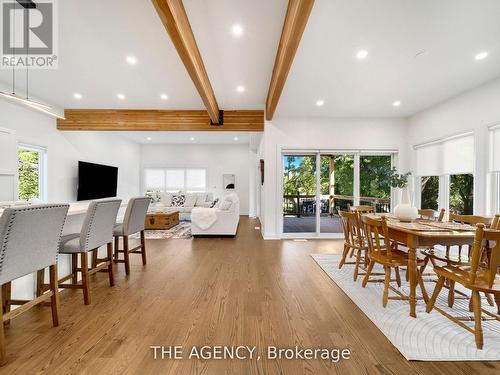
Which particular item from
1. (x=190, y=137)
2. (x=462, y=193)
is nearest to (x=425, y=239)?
(x=462, y=193)

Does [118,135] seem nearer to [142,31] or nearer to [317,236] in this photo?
[142,31]

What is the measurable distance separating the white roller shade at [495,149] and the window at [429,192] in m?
1.14

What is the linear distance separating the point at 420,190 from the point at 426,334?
13.4 ft

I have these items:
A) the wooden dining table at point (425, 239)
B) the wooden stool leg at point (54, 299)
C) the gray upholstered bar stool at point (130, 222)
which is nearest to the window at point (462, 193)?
the wooden dining table at point (425, 239)

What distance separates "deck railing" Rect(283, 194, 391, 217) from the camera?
541cm

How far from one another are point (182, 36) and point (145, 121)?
3580 mm

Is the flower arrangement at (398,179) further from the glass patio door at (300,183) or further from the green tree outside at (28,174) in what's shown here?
the green tree outside at (28,174)

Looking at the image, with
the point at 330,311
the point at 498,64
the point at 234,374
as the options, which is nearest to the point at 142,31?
the point at 234,374

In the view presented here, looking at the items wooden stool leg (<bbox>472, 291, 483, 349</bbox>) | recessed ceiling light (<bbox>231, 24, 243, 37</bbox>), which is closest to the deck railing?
recessed ceiling light (<bbox>231, 24, 243, 37</bbox>)

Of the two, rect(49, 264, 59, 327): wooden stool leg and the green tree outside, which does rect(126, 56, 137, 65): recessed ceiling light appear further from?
the green tree outside

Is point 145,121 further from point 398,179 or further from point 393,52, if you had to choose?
point 398,179

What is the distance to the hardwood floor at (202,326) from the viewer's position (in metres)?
1.53

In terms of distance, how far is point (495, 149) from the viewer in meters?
3.45

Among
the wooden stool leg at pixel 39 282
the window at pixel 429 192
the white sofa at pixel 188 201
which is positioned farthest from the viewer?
the white sofa at pixel 188 201
